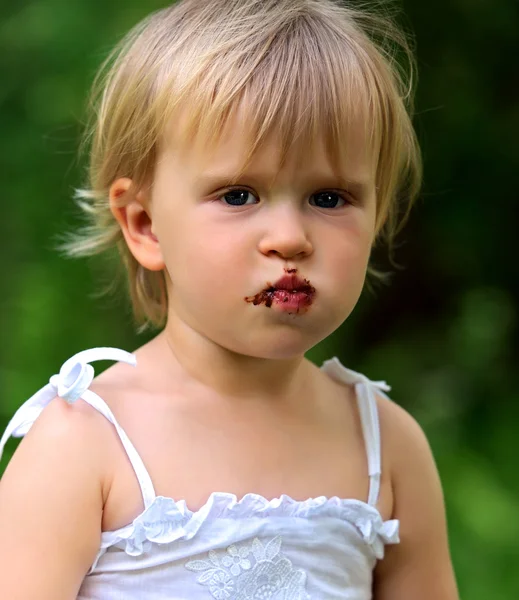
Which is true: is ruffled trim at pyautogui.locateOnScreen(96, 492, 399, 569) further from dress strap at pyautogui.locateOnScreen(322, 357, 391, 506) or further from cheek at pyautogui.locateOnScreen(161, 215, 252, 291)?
cheek at pyautogui.locateOnScreen(161, 215, 252, 291)

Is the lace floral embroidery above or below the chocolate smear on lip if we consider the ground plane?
below

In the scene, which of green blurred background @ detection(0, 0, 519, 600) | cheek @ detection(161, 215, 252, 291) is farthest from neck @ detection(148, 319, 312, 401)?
green blurred background @ detection(0, 0, 519, 600)

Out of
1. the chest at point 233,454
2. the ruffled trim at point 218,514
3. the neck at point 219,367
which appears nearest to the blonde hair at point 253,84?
the neck at point 219,367

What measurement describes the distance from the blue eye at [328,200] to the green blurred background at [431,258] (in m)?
1.37

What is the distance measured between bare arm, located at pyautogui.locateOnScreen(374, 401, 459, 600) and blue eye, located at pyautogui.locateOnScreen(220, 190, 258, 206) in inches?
17.5

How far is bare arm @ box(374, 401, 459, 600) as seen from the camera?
149cm

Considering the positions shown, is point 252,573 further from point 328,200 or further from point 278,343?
point 328,200

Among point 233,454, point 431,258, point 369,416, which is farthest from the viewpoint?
point 431,258

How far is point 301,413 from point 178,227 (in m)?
0.33

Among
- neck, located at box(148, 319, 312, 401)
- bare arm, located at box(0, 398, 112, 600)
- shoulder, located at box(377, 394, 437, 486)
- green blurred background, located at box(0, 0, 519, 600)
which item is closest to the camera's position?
bare arm, located at box(0, 398, 112, 600)

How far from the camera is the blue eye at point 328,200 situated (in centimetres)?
128

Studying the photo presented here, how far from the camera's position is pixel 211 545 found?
1270mm

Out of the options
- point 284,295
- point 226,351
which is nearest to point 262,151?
point 284,295

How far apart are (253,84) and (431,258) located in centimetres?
185
